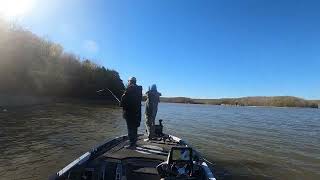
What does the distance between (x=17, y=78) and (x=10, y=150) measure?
5145cm

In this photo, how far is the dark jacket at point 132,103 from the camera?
14.5 m

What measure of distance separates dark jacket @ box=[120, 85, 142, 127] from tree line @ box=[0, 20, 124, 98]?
52.1m

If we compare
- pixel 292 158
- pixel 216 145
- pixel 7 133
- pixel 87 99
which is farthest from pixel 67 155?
pixel 87 99

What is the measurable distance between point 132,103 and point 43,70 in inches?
2642

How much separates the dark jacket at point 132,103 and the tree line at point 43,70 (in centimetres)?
5207

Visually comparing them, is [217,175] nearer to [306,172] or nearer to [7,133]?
[306,172]

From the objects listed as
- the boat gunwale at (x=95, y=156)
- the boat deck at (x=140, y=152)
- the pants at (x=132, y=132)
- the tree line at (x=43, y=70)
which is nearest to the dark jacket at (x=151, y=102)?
the boat gunwale at (x=95, y=156)

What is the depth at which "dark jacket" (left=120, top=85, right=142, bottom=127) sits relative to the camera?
14.5 metres

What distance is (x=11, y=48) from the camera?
65312 mm

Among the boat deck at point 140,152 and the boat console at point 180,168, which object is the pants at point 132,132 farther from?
the boat console at point 180,168

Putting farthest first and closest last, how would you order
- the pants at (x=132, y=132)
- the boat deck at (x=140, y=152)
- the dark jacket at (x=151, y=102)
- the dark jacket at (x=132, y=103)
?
the dark jacket at (x=151, y=102), the pants at (x=132, y=132), the dark jacket at (x=132, y=103), the boat deck at (x=140, y=152)

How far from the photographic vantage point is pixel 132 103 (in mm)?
14609

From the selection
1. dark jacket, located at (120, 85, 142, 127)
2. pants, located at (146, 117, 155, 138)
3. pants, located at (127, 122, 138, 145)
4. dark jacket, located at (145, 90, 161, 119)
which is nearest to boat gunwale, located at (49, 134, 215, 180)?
pants, located at (127, 122, 138, 145)

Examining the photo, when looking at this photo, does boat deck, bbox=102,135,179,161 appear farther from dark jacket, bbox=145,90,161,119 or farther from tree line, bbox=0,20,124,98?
tree line, bbox=0,20,124,98
